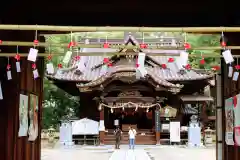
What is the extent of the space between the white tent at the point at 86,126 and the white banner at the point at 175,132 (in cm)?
399

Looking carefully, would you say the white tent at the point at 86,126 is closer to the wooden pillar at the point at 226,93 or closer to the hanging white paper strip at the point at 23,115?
the wooden pillar at the point at 226,93

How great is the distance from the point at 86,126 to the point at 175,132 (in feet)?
15.7

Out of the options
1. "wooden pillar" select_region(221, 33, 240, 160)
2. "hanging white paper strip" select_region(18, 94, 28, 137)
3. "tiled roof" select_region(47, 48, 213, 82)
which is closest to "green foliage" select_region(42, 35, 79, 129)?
"tiled roof" select_region(47, 48, 213, 82)

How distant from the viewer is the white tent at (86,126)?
21.7 meters

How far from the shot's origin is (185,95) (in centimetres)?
2345

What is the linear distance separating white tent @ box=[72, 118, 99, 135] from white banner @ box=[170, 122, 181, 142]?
3988 mm

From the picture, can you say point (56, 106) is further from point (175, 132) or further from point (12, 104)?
point (12, 104)

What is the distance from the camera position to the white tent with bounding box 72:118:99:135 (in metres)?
21.7

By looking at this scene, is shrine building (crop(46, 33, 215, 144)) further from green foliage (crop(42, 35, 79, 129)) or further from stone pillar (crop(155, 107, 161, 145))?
green foliage (crop(42, 35, 79, 129))

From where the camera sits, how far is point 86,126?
71.4 feet

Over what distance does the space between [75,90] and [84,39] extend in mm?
3334
